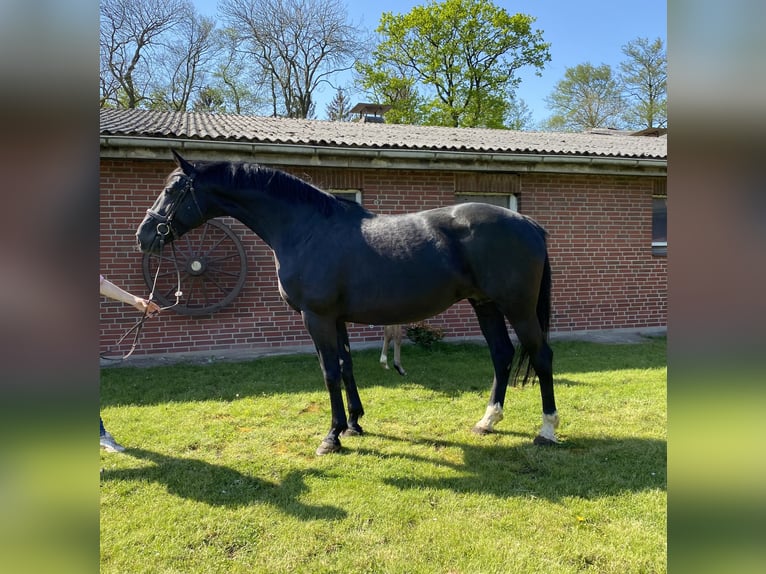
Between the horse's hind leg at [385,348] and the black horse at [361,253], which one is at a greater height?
the black horse at [361,253]

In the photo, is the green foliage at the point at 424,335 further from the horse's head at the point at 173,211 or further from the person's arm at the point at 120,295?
the person's arm at the point at 120,295

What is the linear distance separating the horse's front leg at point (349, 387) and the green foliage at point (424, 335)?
10.3ft

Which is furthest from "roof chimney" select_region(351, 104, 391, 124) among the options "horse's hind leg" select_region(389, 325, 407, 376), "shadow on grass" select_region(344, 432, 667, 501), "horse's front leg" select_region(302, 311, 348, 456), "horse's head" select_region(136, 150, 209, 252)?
"shadow on grass" select_region(344, 432, 667, 501)

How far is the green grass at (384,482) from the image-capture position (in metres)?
2.38

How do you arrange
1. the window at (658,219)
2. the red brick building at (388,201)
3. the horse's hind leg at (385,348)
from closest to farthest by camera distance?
1. the horse's hind leg at (385,348)
2. the red brick building at (388,201)
3. the window at (658,219)

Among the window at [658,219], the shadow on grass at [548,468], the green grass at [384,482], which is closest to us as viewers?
the green grass at [384,482]

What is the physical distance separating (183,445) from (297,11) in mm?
24670

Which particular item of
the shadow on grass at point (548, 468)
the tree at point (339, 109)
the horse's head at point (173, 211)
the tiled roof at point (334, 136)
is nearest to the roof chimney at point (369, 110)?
the tree at point (339, 109)

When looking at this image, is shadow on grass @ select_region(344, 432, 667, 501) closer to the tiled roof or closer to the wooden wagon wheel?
the wooden wagon wheel

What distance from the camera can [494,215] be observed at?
12.1 feet

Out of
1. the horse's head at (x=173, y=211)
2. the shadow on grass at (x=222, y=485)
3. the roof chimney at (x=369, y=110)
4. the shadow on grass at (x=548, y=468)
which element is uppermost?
the roof chimney at (x=369, y=110)
